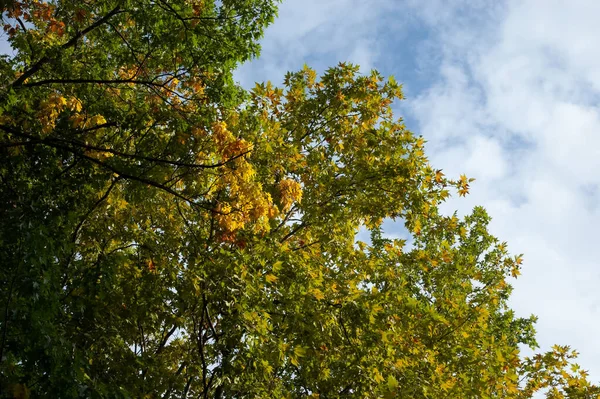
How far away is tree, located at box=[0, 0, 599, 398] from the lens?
6.71 m

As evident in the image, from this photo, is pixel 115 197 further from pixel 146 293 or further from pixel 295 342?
pixel 295 342

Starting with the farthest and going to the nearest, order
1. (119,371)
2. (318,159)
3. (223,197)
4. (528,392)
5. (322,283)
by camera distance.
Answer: (528,392)
(318,159)
(322,283)
(119,371)
(223,197)

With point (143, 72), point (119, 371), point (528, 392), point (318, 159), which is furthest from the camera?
point (528, 392)

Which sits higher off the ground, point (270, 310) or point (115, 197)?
point (115, 197)

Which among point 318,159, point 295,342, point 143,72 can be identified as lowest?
point 295,342

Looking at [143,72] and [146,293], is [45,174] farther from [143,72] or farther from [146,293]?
Result: [146,293]

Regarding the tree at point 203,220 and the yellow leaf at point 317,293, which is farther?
the yellow leaf at point 317,293

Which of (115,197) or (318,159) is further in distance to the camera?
(318,159)

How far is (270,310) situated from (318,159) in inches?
145

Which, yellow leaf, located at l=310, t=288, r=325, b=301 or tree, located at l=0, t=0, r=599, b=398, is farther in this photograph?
yellow leaf, located at l=310, t=288, r=325, b=301

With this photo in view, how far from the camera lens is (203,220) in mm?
8555

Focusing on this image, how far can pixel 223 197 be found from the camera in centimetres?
704

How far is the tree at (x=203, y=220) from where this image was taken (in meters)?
6.71

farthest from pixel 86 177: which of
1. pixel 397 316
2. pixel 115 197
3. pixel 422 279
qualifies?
pixel 422 279
